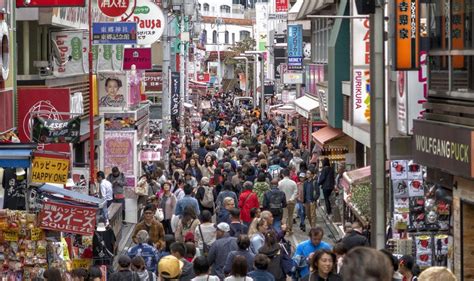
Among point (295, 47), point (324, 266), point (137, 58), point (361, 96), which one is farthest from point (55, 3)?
point (295, 47)

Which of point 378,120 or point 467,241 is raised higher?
point 378,120

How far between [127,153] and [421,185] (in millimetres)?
16341

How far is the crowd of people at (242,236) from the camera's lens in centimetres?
1287

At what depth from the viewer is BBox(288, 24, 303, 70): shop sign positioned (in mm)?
50656

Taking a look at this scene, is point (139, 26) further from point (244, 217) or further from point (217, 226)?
point (217, 226)

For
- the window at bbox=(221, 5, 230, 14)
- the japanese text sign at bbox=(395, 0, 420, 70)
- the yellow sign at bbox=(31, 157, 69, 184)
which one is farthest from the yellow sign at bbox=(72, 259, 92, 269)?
the window at bbox=(221, 5, 230, 14)

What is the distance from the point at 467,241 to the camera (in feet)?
49.2

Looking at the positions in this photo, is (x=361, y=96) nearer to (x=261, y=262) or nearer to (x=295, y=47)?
(x=261, y=262)

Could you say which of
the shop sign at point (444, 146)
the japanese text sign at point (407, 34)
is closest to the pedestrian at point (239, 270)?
the shop sign at point (444, 146)

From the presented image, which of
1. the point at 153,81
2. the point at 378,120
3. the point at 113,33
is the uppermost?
the point at 113,33

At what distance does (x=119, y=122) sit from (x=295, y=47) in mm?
18572

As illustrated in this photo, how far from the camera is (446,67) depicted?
15828mm

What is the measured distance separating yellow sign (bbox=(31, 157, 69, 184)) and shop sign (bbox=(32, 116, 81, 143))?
139 inches

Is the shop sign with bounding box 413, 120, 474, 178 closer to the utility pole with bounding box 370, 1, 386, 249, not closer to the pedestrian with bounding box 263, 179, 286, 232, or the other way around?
the utility pole with bounding box 370, 1, 386, 249
